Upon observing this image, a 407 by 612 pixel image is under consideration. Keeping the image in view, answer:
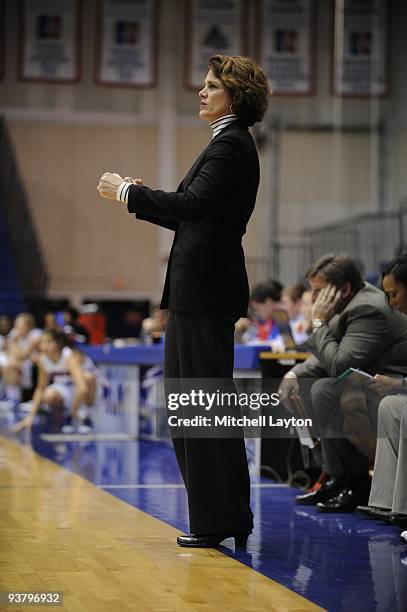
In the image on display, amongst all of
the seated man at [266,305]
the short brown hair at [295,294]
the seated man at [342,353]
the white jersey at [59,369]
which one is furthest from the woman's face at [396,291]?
the white jersey at [59,369]

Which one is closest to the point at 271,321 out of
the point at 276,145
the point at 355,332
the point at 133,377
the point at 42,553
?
the point at 133,377

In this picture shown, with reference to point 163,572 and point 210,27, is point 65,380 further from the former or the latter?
point 210,27

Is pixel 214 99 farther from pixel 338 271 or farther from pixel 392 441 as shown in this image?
pixel 392 441

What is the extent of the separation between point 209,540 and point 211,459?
0.29 meters

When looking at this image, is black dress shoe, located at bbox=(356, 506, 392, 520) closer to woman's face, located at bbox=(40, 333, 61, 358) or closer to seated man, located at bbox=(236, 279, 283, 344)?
seated man, located at bbox=(236, 279, 283, 344)

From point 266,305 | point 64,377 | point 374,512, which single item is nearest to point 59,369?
point 64,377

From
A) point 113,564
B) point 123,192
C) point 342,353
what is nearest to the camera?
point 113,564

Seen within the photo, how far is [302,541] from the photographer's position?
404 cm

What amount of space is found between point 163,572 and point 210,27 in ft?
49.1

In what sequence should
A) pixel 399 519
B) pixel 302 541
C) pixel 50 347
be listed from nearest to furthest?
pixel 302 541 < pixel 399 519 < pixel 50 347

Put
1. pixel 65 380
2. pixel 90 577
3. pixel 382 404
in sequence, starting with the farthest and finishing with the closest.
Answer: pixel 65 380, pixel 382 404, pixel 90 577

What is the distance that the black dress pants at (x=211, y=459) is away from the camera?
374cm

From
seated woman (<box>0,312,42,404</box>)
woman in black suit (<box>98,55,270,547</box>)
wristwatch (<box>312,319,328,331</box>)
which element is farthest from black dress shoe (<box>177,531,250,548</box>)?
seated woman (<box>0,312,42,404</box>)

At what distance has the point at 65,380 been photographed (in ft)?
32.2
